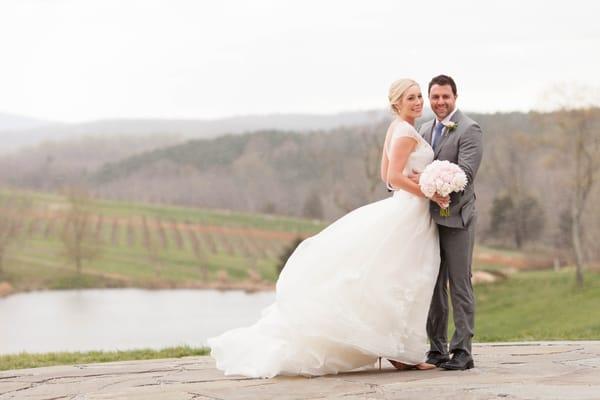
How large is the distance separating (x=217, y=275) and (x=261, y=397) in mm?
60292

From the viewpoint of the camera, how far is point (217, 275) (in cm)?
6531

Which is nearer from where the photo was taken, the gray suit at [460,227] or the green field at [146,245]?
the gray suit at [460,227]

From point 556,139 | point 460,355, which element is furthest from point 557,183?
point 460,355

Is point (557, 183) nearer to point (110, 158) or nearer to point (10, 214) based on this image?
point (10, 214)

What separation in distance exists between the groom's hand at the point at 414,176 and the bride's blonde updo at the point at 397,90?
0.48m

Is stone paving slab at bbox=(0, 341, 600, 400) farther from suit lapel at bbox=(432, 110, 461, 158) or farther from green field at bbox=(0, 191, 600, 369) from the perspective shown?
green field at bbox=(0, 191, 600, 369)

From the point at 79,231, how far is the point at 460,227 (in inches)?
2591

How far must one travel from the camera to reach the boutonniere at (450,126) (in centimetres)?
654

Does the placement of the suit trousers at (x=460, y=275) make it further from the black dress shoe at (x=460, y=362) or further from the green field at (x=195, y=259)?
the green field at (x=195, y=259)

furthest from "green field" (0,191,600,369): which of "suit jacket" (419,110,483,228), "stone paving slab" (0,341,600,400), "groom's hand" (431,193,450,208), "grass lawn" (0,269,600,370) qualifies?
"groom's hand" (431,193,450,208)

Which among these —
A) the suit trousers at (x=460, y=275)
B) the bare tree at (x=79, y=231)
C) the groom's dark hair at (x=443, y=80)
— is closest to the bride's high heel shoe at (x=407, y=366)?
the suit trousers at (x=460, y=275)

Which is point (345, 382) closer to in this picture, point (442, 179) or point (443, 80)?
point (442, 179)

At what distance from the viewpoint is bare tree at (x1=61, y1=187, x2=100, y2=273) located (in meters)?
63.8

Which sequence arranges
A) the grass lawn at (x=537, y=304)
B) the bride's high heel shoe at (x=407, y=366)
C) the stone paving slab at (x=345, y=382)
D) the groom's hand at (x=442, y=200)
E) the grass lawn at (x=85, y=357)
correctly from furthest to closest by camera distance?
the grass lawn at (x=537, y=304)
the grass lawn at (x=85, y=357)
the bride's high heel shoe at (x=407, y=366)
the groom's hand at (x=442, y=200)
the stone paving slab at (x=345, y=382)
